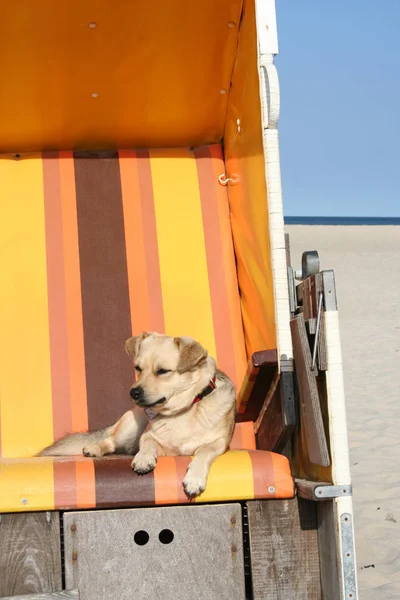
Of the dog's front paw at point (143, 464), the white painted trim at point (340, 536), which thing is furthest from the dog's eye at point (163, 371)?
the white painted trim at point (340, 536)

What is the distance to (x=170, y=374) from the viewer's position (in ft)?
11.9

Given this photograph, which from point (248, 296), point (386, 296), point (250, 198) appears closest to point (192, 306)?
point (248, 296)

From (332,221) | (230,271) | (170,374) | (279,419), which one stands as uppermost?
(332,221)

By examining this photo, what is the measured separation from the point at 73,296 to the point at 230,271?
86cm

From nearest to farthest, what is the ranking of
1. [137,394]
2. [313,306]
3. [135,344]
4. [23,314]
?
1. [313,306]
2. [137,394]
3. [135,344]
4. [23,314]

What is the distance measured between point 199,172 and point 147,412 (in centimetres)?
164

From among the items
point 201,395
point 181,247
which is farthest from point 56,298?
point 201,395

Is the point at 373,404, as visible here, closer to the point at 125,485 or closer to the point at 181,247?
the point at 181,247

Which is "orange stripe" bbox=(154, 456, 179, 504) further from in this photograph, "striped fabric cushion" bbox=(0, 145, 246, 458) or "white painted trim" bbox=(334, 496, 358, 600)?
"striped fabric cushion" bbox=(0, 145, 246, 458)

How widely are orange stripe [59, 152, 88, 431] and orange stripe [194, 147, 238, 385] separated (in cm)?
71

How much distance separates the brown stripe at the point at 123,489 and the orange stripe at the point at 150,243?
151cm

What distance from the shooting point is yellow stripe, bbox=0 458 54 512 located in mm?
2898

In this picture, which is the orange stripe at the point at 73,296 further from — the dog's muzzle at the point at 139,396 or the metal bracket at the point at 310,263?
the metal bracket at the point at 310,263

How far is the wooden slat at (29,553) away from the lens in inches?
113
